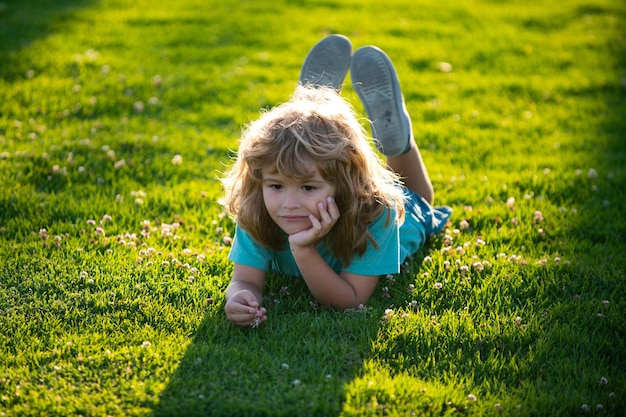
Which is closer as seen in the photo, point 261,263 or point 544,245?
point 261,263

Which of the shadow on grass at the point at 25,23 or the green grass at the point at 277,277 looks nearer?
the green grass at the point at 277,277

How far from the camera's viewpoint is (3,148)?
6.13m

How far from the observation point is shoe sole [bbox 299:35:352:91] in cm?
536

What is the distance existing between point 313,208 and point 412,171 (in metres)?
1.59

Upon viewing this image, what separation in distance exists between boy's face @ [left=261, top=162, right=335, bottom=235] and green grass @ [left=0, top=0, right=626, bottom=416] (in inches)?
24.3

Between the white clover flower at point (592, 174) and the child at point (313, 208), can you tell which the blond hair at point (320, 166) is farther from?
the white clover flower at point (592, 174)

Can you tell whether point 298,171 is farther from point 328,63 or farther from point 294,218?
point 328,63

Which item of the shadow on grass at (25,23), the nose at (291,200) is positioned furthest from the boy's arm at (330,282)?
the shadow on grass at (25,23)

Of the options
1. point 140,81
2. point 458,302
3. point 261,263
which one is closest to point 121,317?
point 261,263

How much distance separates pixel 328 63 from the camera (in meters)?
5.37

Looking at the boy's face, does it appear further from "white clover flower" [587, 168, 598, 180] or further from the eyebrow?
"white clover flower" [587, 168, 598, 180]

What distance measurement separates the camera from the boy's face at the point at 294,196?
3646mm

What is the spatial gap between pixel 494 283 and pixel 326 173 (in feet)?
4.73

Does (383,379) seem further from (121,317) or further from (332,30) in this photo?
(332,30)
